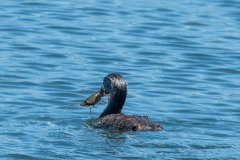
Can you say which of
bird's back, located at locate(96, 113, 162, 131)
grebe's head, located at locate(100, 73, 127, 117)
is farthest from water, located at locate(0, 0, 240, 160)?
grebe's head, located at locate(100, 73, 127, 117)

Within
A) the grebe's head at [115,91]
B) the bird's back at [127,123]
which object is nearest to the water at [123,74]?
the bird's back at [127,123]

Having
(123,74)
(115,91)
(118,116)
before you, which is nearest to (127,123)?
(118,116)

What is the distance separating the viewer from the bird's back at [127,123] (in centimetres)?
1806

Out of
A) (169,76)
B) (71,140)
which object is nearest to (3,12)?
(169,76)

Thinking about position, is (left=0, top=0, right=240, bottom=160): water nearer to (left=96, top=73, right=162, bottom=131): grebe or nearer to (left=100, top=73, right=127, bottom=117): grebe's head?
(left=96, top=73, right=162, bottom=131): grebe

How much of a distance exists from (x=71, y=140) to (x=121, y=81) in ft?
7.48

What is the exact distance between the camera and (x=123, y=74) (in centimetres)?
2394

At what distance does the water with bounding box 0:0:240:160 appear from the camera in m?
17.4

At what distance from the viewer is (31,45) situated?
26.3 m

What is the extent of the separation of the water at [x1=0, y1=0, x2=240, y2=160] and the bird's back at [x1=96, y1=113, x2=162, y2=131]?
0.14 metres

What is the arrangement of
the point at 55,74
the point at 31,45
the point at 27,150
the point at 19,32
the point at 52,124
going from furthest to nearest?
the point at 19,32
the point at 31,45
the point at 55,74
the point at 52,124
the point at 27,150

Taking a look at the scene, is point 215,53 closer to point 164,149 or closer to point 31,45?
point 31,45

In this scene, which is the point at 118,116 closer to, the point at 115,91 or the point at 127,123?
the point at 127,123

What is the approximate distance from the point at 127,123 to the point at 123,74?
5.78 meters
